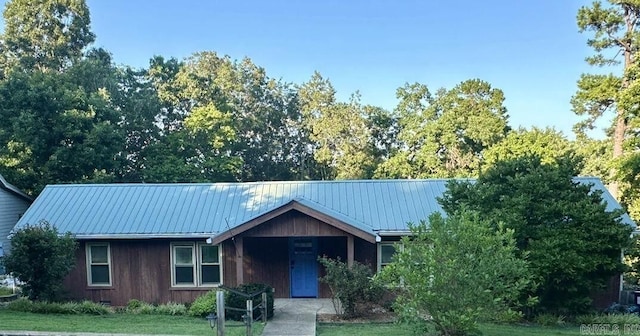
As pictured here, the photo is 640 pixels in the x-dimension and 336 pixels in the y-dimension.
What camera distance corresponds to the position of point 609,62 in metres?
21.2

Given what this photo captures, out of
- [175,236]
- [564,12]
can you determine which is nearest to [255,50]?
[564,12]

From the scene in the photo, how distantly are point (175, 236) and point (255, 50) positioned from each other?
2348cm

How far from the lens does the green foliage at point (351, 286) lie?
38.3 feet

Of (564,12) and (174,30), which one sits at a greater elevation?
(174,30)

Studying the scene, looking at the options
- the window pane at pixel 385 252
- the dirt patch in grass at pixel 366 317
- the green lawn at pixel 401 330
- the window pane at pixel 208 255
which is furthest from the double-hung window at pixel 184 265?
the window pane at pixel 385 252

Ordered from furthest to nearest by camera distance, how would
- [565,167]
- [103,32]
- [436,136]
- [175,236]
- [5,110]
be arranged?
[103,32] < [436,136] < [5,110] < [175,236] < [565,167]

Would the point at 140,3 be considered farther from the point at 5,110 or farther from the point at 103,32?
the point at 103,32

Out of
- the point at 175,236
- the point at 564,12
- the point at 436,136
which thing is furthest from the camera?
the point at 436,136

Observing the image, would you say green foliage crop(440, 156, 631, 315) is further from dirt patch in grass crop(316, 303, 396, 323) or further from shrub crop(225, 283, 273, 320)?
shrub crop(225, 283, 273, 320)

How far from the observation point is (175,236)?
45.9 feet

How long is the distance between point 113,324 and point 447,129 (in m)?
22.7

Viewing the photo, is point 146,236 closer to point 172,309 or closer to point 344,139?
point 172,309

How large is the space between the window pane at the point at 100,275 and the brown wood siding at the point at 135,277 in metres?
0.20

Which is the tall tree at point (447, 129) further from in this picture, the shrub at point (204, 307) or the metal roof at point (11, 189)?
the metal roof at point (11, 189)
